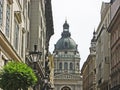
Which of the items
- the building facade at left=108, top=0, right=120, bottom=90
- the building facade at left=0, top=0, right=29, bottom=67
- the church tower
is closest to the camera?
the building facade at left=0, top=0, right=29, bottom=67

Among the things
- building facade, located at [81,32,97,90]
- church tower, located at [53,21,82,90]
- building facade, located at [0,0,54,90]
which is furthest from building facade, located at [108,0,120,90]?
church tower, located at [53,21,82,90]

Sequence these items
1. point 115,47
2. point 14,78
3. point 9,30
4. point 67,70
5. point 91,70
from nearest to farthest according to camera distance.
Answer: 1. point 14,78
2. point 9,30
3. point 115,47
4. point 91,70
5. point 67,70

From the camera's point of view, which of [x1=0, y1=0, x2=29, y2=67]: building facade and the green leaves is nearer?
the green leaves

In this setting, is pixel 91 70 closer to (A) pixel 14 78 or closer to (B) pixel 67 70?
(B) pixel 67 70

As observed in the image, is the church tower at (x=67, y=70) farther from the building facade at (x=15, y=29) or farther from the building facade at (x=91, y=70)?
the building facade at (x=15, y=29)

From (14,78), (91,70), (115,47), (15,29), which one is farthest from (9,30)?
(91,70)

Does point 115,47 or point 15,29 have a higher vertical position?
point 115,47

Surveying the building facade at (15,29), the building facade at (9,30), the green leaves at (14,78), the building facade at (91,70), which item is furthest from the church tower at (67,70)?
the green leaves at (14,78)

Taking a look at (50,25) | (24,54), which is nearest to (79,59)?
(50,25)

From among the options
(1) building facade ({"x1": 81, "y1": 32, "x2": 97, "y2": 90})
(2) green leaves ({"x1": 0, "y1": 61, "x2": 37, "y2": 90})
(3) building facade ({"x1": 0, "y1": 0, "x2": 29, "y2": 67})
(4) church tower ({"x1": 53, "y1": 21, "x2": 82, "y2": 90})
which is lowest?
(2) green leaves ({"x1": 0, "y1": 61, "x2": 37, "y2": 90})

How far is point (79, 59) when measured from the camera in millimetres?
194250

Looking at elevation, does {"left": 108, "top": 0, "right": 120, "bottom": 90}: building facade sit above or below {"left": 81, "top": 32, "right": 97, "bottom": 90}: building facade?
below

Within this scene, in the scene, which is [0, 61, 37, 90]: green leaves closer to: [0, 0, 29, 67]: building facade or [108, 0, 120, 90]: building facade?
[0, 0, 29, 67]: building facade

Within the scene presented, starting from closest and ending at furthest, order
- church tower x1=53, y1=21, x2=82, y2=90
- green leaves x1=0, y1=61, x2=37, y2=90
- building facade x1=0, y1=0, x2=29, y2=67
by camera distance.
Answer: green leaves x1=0, y1=61, x2=37, y2=90
building facade x1=0, y1=0, x2=29, y2=67
church tower x1=53, y1=21, x2=82, y2=90
